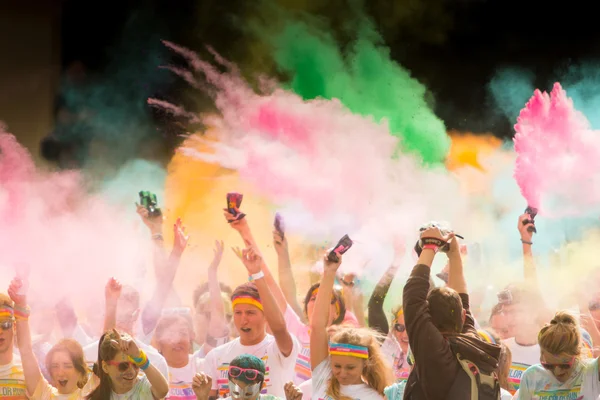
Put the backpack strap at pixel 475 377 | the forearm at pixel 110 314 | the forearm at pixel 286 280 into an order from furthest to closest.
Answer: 1. the forearm at pixel 286 280
2. the forearm at pixel 110 314
3. the backpack strap at pixel 475 377

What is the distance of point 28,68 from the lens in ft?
37.1

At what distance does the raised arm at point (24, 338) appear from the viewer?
555 centimetres

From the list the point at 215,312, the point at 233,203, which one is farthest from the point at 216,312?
the point at 233,203

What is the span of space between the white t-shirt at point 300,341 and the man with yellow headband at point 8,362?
191cm

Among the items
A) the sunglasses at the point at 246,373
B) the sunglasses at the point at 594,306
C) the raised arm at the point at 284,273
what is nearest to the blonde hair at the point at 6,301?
the sunglasses at the point at 246,373

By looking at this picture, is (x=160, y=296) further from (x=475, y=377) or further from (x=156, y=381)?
(x=475, y=377)

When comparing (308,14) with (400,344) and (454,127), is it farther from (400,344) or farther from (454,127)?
(400,344)

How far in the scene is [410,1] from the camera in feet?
39.1

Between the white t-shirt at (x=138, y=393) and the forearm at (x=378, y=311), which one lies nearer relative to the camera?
the white t-shirt at (x=138, y=393)

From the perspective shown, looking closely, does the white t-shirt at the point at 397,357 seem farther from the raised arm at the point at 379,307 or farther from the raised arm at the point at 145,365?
the raised arm at the point at 145,365

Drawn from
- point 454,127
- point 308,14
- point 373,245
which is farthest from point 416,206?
point 308,14

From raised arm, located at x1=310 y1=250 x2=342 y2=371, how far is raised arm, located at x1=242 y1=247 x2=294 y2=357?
1.87 ft

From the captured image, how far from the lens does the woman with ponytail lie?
4.75m

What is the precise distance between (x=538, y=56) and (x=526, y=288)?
6.28m
